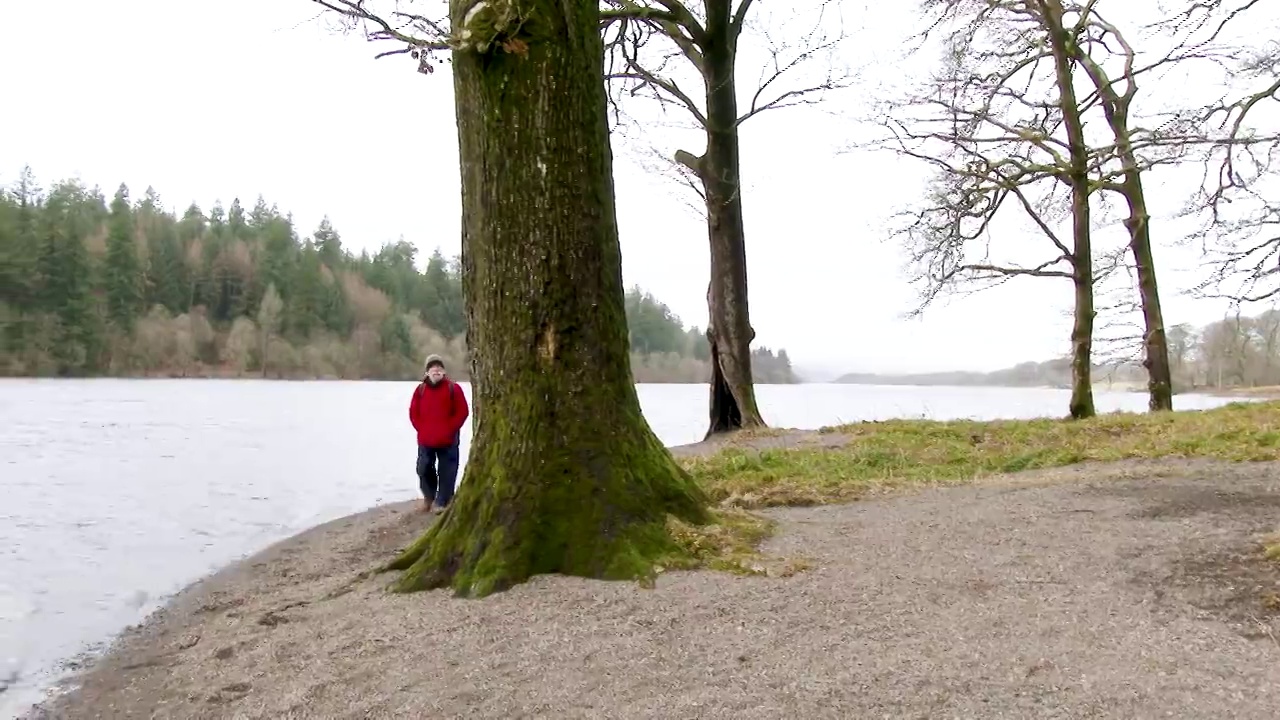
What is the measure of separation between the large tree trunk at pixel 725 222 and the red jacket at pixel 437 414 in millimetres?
7089

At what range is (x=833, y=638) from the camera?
451 centimetres

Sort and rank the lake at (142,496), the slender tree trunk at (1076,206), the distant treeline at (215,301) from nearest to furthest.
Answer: the lake at (142,496)
the slender tree trunk at (1076,206)
the distant treeline at (215,301)

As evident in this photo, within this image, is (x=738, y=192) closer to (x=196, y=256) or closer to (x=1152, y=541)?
(x=1152, y=541)

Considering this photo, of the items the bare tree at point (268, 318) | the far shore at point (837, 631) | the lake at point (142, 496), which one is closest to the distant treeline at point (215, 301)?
the bare tree at point (268, 318)

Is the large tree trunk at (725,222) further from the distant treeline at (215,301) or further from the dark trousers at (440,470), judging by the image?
the distant treeline at (215,301)

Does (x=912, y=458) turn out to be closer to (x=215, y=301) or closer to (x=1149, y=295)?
(x=1149, y=295)

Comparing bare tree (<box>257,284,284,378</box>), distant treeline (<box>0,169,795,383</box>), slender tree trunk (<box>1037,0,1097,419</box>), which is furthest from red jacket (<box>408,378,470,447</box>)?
bare tree (<box>257,284,284,378</box>)

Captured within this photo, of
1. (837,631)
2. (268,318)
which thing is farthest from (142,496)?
(268,318)

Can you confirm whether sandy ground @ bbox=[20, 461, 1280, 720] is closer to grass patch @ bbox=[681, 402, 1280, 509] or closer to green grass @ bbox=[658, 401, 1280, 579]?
green grass @ bbox=[658, 401, 1280, 579]

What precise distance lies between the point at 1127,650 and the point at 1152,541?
2.00 meters

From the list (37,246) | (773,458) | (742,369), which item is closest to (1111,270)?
(742,369)

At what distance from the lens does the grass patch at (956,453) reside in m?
9.15

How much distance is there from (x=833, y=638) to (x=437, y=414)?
308 inches

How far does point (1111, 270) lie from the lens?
1947cm
